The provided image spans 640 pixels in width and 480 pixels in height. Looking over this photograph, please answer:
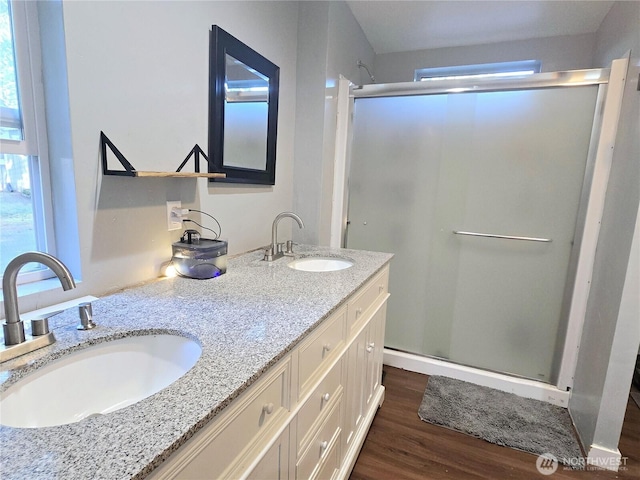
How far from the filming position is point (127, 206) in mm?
1168

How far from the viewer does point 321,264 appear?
6.29ft

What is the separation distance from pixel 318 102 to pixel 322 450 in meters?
1.78

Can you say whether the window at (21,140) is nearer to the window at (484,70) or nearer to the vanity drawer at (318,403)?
the vanity drawer at (318,403)

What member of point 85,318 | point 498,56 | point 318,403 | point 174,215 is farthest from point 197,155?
point 498,56

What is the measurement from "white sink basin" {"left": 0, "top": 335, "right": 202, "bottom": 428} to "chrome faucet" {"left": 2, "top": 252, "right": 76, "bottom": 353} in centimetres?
10

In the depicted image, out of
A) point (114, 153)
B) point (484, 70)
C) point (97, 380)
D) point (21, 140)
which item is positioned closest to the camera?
point (97, 380)

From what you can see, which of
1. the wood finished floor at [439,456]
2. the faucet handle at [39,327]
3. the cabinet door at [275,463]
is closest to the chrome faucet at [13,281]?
the faucet handle at [39,327]

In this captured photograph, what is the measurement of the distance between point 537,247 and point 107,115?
7.43 feet

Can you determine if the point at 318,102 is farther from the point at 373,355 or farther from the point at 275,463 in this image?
the point at 275,463

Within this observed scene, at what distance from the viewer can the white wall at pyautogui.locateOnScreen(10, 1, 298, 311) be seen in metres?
1.00

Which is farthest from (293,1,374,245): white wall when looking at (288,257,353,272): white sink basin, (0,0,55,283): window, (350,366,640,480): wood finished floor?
(0,0,55,283): window

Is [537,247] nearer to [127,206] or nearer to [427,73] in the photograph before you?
[427,73]

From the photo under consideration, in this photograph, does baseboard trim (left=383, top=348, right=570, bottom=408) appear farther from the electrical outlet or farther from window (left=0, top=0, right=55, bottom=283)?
window (left=0, top=0, right=55, bottom=283)

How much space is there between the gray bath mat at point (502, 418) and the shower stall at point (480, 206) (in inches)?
8.3
